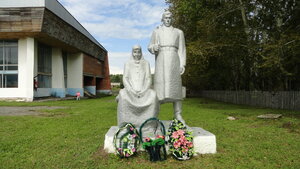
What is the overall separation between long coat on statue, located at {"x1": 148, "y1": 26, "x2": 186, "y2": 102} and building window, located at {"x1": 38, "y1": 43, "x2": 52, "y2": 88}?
2119 centimetres

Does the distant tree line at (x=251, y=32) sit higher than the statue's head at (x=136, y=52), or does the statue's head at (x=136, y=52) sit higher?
the distant tree line at (x=251, y=32)

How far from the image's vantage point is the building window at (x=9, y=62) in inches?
843

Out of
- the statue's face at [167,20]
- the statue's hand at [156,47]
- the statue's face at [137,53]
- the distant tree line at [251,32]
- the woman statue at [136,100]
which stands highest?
the distant tree line at [251,32]

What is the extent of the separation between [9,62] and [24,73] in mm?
1957

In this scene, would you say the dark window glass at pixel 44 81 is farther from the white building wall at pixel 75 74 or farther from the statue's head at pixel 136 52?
the statue's head at pixel 136 52

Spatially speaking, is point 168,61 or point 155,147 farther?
point 168,61

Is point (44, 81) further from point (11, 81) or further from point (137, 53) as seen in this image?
point (137, 53)

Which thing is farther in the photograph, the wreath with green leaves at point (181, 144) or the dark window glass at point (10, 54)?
the dark window glass at point (10, 54)

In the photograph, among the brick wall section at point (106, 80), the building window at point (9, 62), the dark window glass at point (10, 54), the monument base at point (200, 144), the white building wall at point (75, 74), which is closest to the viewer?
the monument base at point (200, 144)

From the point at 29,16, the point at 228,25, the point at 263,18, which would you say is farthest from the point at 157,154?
the point at 29,16

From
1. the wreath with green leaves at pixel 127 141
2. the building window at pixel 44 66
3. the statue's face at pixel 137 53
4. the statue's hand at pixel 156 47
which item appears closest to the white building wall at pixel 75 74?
the building window at pixel 44 66

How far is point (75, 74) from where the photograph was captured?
29328 millimetres

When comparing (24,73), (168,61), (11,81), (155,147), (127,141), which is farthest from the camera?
(11,81)

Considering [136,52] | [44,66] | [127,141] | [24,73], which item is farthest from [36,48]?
[127,141]
